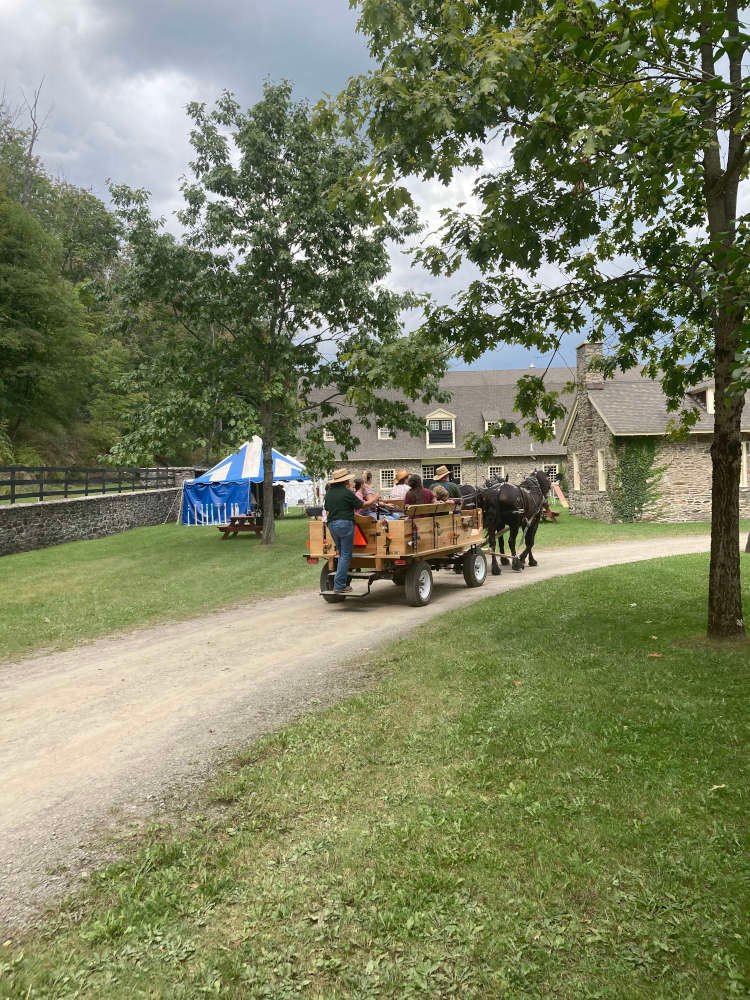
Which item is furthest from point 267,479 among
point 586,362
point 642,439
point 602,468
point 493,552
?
point 586,362

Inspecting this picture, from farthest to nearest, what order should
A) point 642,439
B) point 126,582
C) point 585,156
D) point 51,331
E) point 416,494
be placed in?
point 51,331
point 642,439
point 126,582
point 416,494
point 585,156

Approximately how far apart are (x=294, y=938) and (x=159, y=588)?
11.4 m

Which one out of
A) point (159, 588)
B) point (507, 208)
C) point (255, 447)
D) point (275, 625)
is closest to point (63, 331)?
point (255, 447)

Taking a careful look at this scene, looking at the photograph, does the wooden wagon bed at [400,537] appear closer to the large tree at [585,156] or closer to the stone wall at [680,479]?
the large tree at [585,156]

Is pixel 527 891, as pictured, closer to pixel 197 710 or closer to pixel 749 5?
pixel 197 710

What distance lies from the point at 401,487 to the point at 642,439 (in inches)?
692

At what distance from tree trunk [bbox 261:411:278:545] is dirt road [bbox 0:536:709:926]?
32.4ft

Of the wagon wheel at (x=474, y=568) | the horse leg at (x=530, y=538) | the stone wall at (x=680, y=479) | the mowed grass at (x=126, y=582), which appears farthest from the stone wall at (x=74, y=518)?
the stone wall at (x=680, y=479)

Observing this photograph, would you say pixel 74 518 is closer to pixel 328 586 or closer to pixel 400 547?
pixel 328 586

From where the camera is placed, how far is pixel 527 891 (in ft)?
10.5

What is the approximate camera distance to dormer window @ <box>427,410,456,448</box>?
146 ft

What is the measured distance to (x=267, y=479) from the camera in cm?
2116

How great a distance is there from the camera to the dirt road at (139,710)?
400cm

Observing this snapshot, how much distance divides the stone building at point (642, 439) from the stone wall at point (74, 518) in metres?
18.9
